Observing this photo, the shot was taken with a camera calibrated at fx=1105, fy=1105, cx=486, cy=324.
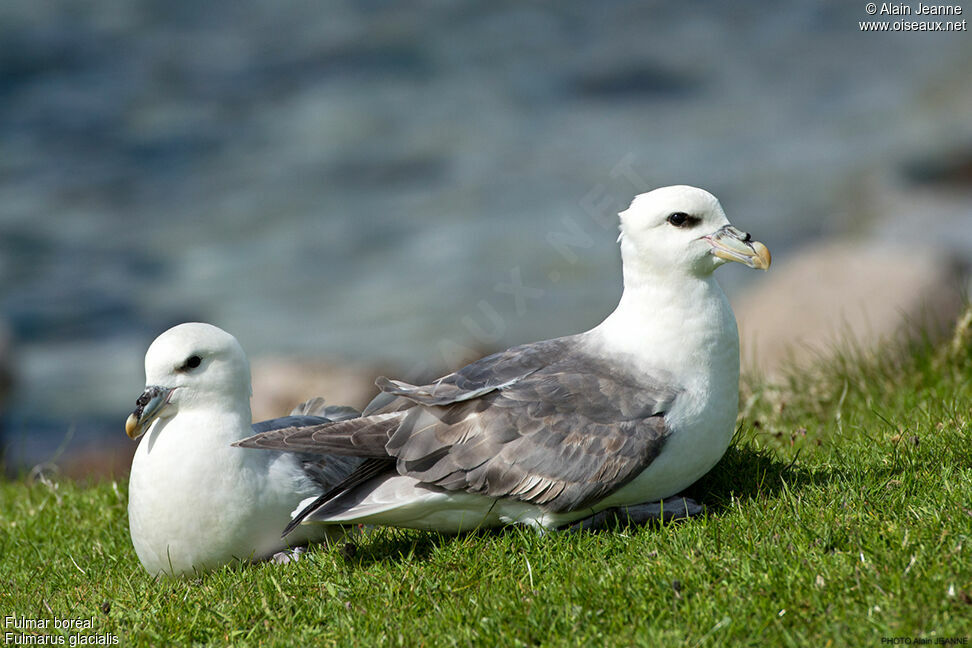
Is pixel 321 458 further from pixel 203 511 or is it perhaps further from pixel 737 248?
pixel 737 248

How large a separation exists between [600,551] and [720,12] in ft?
63.4

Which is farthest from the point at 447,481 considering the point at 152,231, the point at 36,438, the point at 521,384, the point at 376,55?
the point at 376,55

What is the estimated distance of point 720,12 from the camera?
21.8 meters

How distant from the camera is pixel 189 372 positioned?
16.2ft

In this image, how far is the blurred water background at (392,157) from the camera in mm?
14742

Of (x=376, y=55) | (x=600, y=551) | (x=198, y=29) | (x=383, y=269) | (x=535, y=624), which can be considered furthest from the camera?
(x=198, y=29)

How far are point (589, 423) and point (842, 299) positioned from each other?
5.76 metres

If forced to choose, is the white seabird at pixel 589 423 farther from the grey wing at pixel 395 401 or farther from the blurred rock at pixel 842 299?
the blurred rock at pixel 842 299

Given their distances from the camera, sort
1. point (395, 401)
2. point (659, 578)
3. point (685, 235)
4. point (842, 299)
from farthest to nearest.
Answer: point (842, 299)
point (395, 401)
point (685, 235)
point (659, 578)

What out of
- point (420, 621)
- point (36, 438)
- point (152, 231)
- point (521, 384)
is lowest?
point (36, 438)

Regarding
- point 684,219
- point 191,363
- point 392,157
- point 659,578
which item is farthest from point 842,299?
point 392,157

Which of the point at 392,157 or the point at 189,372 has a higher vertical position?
Result: the point at 189,372

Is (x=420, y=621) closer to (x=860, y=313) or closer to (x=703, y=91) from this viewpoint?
(x=860, y=313)
